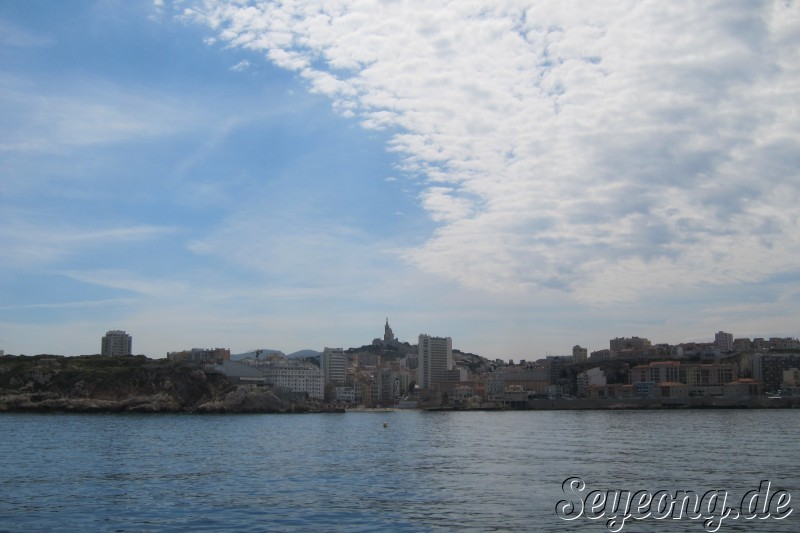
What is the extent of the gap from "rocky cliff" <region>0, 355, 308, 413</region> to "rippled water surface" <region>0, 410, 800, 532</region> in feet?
357

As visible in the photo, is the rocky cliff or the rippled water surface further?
the rocky cliff

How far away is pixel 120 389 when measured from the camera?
→ 7052 inches

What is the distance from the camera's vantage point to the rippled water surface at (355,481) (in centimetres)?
2853

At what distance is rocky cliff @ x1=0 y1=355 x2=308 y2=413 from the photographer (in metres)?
171

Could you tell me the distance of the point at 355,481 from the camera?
1634 inches

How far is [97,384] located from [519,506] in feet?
555

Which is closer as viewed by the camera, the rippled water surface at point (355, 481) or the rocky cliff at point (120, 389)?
the rippled water surface at point (355, 481)

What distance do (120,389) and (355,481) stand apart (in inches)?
6050

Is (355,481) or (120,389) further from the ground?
(120,389)

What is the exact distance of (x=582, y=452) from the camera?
192 feet

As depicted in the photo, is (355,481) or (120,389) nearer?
(355,481)

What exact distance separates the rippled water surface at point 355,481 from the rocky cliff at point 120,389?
10889cm

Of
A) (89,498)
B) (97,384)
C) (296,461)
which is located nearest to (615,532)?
(89,498)

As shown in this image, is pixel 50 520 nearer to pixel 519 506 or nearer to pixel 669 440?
pixel 519 506
